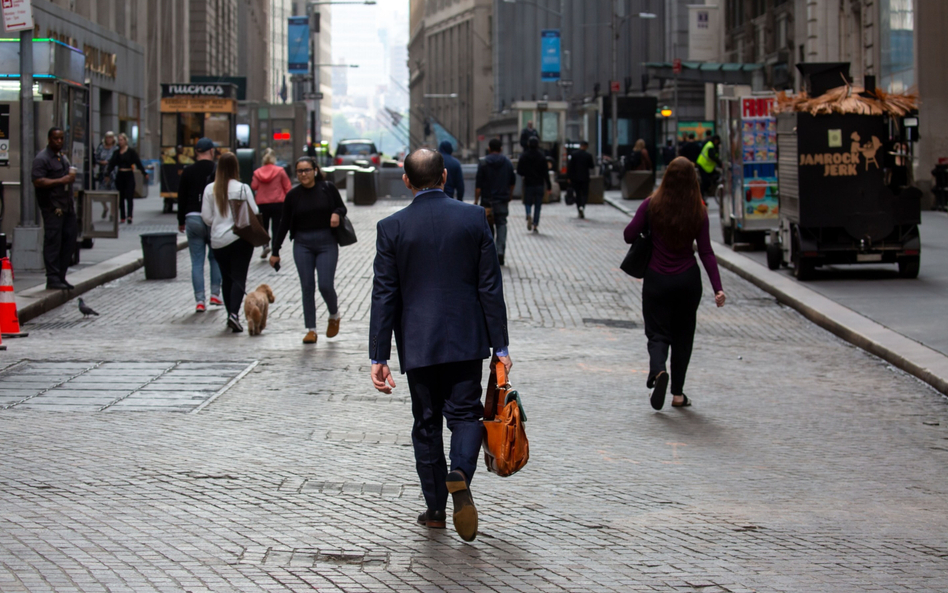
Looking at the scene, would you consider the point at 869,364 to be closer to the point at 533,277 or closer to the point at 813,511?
the point at 813,511

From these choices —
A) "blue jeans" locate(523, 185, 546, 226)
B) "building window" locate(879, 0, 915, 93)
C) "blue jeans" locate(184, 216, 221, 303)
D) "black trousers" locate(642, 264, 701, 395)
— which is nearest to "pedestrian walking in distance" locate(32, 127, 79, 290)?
"blue jeans" locate(184, 216, 221, 303)

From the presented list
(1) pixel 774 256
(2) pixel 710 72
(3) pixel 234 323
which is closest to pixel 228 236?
(3) pixel 234 323

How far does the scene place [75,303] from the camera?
46.8 ft

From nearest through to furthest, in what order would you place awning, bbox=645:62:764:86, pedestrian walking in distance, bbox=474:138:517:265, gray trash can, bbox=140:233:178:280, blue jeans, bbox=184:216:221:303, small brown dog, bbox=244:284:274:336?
small brown dog, bbox=244:284:274:336 → blue jeans, bbox=184:216:221:303 → gray trash can, bbox=140:233:178:280 → pedestrian walking in distance, bbox=474:138:517:265 → awning, bbox=645:62:764:86

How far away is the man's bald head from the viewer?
16.8 feet

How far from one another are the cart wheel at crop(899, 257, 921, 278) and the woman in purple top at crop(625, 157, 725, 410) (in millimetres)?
7921

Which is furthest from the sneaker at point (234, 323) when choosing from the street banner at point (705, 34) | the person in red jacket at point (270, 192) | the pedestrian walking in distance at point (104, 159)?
the street banner at point (705, 34)

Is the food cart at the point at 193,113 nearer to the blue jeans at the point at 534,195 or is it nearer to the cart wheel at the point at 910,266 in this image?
the blue jeans at the point at 534,195

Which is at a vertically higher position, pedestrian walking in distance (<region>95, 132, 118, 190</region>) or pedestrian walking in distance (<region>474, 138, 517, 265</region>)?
pedestrian walking in distance (<region>95, 132, 118, 190</region>)

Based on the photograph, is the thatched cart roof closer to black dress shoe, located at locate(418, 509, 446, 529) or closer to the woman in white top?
the woman in white top

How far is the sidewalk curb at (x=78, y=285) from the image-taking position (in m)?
13.0

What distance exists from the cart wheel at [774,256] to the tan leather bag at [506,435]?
12.7 meters

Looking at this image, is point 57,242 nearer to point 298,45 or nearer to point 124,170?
point 124,170

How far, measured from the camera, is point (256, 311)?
1152 cm
